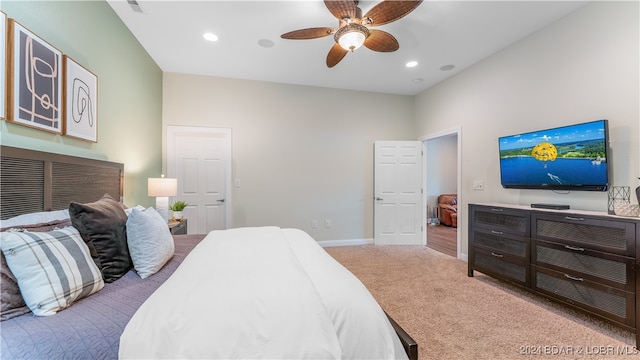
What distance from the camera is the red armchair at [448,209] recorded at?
5.96m

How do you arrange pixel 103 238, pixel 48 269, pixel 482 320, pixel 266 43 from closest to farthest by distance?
pixel 48 269 < pixel 103 238 < pixel 482 320 < pixel 266 43

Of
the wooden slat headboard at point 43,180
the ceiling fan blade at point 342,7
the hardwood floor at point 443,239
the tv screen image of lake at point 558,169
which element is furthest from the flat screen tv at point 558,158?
the wooden slat headboard at point 43,180

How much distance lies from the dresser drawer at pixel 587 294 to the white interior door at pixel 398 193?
2151 mm

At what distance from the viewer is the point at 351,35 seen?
2.14m

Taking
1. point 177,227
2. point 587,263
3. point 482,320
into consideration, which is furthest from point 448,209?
point 177,227

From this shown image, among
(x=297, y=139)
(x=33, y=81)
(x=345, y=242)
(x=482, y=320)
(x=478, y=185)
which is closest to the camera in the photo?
(x=33, y=81)

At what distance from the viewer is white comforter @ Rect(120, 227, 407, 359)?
800 millimetres

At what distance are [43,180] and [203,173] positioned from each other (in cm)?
245

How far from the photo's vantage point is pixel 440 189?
6746mm

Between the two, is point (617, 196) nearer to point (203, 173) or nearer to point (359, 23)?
point (359, 23)

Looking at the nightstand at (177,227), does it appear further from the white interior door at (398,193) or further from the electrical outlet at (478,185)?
the electrical outlet at (478,185)

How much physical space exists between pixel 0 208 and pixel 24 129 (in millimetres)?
515

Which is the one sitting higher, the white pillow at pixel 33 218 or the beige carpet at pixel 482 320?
the white pillow at pixel 33 218

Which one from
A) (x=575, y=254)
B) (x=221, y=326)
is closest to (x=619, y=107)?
(x=575, y=254)
